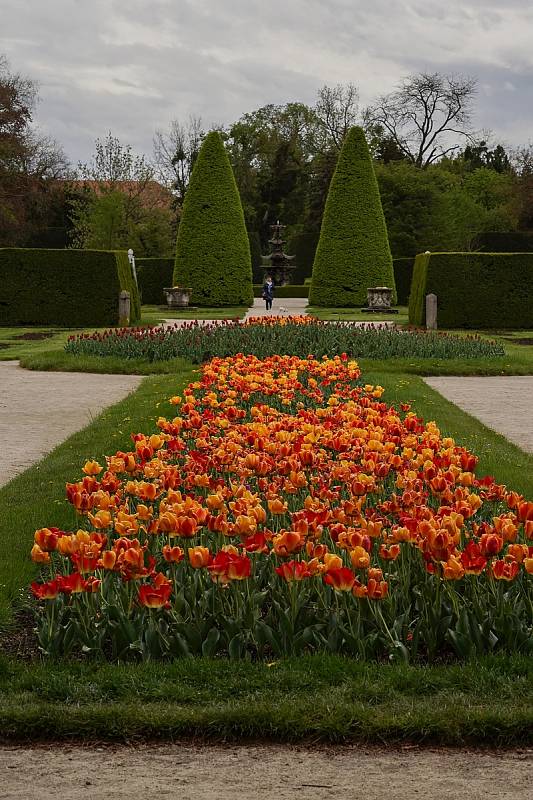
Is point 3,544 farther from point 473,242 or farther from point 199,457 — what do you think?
point 473,242

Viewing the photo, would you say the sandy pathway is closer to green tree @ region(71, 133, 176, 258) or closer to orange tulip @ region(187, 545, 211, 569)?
orange tulip @ region(187, 545, 211, 569)

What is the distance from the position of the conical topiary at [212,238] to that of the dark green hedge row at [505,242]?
61.0ft

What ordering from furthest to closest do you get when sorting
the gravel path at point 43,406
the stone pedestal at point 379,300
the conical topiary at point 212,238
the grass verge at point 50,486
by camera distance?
the conical topiary at point 212,238, the stone pedestal at point 379,300, the gravel path at point 43,406, the grass verge at point 50,486

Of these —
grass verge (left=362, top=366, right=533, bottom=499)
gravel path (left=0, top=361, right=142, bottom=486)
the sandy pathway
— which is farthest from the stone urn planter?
the sandy pathway

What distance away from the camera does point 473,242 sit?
4903 cm

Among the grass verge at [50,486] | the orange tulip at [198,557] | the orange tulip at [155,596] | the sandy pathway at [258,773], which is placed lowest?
the sandy pathway at [258,773]

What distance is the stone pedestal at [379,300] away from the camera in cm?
3033

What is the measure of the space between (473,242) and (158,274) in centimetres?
2002

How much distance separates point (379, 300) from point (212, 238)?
6124 millimetres

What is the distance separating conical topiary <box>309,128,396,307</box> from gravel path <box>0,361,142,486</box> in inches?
746

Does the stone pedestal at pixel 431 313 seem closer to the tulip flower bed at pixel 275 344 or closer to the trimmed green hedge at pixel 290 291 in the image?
the tulip flower bed at pixel 275 344

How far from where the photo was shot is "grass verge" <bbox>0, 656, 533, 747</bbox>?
3.01m

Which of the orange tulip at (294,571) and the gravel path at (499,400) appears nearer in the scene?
the orange tulip at (294,571)

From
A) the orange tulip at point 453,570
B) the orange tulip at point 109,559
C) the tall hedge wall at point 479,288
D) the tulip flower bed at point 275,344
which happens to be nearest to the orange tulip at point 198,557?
the orange tulip at point 109,559
